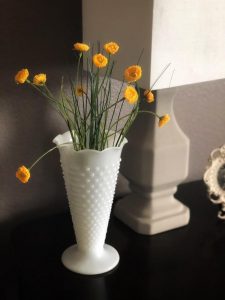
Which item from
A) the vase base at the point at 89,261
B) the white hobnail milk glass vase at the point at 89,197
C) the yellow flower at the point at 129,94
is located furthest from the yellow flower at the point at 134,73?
the vase base at the point at 89,261

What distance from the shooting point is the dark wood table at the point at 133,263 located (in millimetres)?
936

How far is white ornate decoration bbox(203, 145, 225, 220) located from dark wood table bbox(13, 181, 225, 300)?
39 mm

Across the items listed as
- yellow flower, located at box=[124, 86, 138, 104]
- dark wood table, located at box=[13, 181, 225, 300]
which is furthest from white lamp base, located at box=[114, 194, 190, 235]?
yellow flower, located at box=[124, 86, 138, 104]

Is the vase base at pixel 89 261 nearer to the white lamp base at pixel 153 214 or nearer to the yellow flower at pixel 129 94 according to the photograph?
the white lamp base at pixel 153 214

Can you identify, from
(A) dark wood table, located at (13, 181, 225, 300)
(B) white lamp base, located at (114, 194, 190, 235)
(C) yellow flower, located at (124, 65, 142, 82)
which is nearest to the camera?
(C) yellow flower, located at (124, 65, 142, 82)

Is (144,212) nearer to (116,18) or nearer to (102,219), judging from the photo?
(102,219)

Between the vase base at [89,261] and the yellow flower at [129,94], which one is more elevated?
the yellow flower at [129,94]

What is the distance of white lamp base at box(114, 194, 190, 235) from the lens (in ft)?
3.69

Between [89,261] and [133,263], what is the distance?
0.10 meters

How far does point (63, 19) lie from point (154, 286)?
63cm

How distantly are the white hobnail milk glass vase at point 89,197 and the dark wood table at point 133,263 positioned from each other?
3cm

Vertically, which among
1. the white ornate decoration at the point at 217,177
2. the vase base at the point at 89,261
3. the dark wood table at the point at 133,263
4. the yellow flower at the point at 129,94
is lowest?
the dark wood table at the point at 133,263

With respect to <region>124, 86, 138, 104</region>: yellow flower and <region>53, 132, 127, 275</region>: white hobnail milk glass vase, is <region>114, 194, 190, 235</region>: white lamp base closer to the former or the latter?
<region>53, 132, 127, 275</region>: white hobnail milk glass vase

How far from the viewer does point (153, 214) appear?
1129 millimetres
